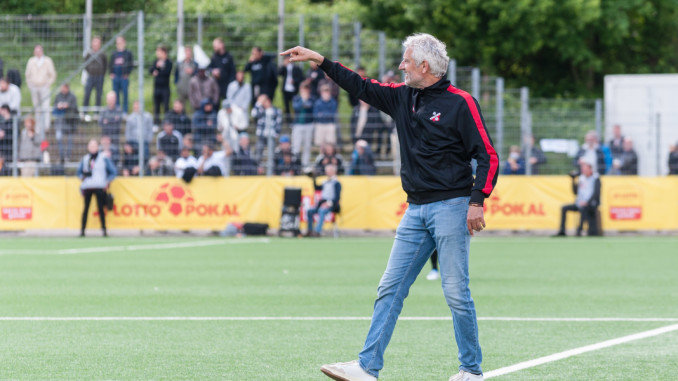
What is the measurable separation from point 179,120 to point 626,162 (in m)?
10.4

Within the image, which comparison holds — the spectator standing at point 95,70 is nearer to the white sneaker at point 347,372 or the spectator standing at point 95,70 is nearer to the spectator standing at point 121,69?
the spectator standing at point 121,69

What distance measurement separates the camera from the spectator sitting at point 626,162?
25.9 m

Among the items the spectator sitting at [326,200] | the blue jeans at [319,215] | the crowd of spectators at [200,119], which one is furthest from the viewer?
the crowd of spectators at [200,119]

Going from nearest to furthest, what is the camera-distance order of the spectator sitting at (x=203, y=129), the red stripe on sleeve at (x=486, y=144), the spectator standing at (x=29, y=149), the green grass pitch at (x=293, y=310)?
the red stripe on sleeve at (x=486, y=144) < the green grass pitch at (x=293, y=310) < the spectator standing at (x=29, y=149) < the spectator sitting at (x=203, y=129)

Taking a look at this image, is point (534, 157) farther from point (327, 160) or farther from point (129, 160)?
point (129, 160)

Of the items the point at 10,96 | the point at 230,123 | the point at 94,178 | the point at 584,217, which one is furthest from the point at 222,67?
the point at 584,217

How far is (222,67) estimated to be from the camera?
Answer: 1034 inches

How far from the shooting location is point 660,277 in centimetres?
1468

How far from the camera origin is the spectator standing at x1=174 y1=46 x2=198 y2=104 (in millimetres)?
26391

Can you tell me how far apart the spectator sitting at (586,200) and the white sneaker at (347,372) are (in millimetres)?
18526

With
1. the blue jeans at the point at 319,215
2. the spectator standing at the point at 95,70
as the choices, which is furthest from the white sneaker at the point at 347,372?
the spectator standing at the point at 95,70

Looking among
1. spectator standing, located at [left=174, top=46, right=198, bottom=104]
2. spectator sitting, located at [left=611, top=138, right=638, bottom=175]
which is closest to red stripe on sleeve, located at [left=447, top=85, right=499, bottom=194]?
spectator sitting, located at [left=611, top=138, right=638, bottom=175]

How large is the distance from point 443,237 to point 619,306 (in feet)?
17.4

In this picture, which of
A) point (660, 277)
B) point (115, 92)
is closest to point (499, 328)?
point (660, 277)
